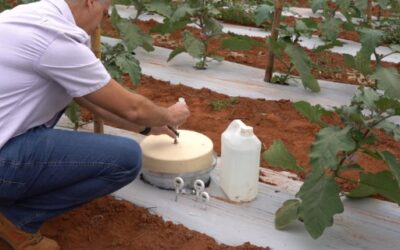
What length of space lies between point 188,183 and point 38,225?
0.73 meters

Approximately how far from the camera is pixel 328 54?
488 centimetres

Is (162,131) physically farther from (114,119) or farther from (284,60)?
(284,60)

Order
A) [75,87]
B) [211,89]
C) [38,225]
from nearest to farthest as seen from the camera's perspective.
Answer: [75,87], [38,225], [211,89]

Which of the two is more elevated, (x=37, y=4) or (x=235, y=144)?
(x=37, y=4)

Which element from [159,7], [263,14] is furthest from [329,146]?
[263,14]

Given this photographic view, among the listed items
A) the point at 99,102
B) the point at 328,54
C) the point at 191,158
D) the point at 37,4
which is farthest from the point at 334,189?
the point at 328,54

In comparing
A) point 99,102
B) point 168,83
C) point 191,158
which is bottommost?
point 168,83

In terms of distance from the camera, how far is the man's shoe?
2.03m

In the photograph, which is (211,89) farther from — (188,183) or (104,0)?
(104,0)

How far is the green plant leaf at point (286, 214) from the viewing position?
89.0 inches

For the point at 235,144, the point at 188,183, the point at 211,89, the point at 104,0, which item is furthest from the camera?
the point at 211,89

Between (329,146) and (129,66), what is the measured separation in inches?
45.3

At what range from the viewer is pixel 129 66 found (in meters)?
2.70

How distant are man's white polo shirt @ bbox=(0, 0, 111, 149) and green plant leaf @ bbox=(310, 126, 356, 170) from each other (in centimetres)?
76
